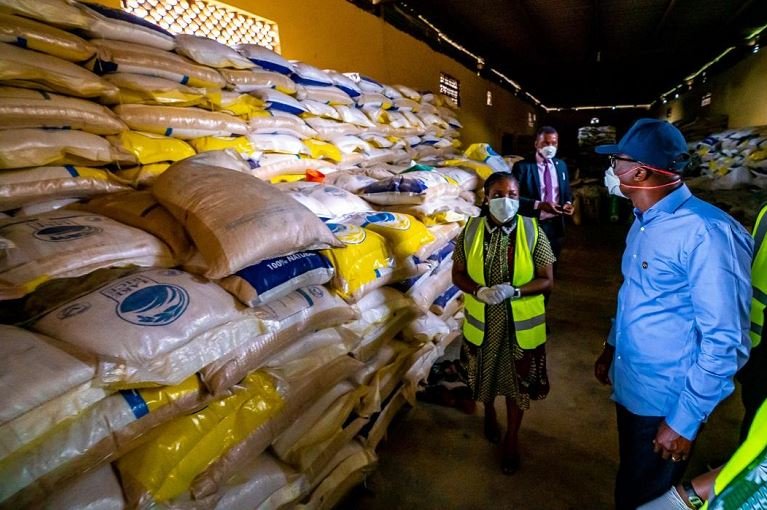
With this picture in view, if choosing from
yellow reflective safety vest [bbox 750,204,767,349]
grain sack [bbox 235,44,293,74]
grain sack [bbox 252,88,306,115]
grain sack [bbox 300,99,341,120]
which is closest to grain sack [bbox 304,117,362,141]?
grain sack [bbox 300,99,341,120]

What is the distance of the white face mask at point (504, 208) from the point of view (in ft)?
6.06

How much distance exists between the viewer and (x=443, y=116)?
5.25m

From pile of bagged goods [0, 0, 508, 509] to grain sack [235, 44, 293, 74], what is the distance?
16 millimetres

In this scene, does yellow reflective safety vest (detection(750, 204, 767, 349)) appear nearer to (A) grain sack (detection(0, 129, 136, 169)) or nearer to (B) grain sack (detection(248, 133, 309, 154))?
(B) grain sack (detection(248, 133, 309, 154))

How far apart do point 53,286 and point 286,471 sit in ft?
3.31

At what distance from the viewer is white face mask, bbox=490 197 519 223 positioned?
185 centimetres

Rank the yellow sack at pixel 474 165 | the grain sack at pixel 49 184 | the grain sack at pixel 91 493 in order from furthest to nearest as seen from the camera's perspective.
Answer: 1. the yellow sack at pixel 474 165
2. the grain sack at pixel 49 184
3. the grain sack at pixel 91 493

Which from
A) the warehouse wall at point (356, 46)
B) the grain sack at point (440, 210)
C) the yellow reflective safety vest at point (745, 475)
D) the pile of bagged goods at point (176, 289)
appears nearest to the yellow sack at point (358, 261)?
the pile of bagged goods at point (176, 289)

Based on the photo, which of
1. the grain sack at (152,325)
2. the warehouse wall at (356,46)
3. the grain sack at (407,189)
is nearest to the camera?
the grain sack at (152,325)

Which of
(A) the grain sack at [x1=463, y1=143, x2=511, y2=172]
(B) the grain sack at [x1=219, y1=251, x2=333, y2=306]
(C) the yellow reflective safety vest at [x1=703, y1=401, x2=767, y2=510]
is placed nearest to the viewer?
(C) the yellow reflective safety vest at [x1=703, y1=401, x2=767, y2=510]

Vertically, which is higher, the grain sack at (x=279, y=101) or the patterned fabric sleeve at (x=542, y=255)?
the grain sack at (x=279, y=101)

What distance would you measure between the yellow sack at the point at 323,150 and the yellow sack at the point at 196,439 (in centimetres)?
199

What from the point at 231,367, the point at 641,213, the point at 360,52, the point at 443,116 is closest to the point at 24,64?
the point at 231,367

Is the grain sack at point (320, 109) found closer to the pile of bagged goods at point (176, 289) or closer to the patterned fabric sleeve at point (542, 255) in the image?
the pile of bagged goods at point (176, 289)
